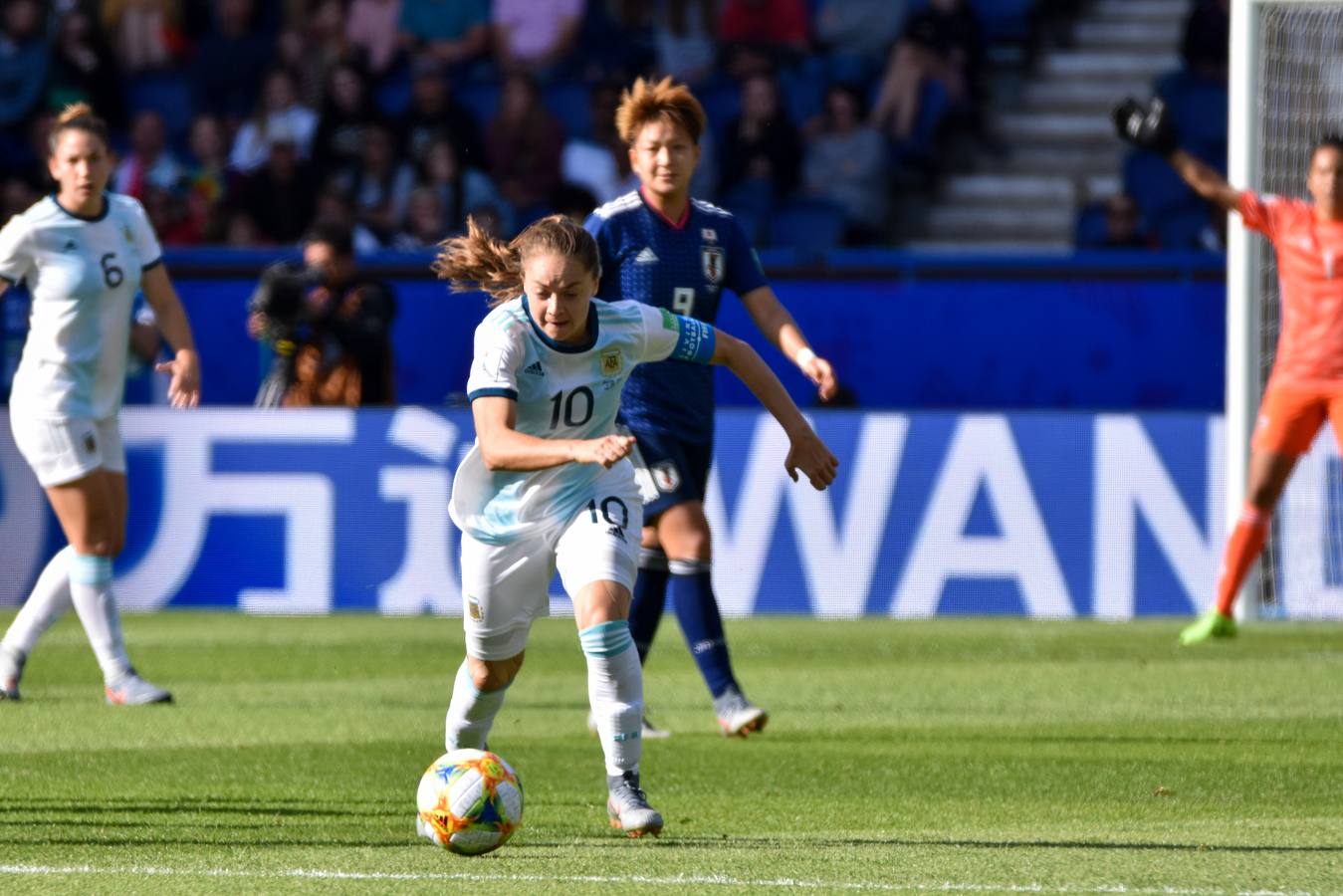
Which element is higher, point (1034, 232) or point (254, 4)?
point (254, 4)

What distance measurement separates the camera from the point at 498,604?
616 cm

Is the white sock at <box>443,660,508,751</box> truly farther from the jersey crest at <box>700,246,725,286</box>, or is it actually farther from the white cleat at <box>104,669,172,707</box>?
the white cleat at <box>104,669,172,707</box>

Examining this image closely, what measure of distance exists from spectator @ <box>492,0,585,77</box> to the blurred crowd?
0.06 feet

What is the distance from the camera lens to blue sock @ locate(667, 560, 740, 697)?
841cm

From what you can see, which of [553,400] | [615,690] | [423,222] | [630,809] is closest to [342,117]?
[423,222]

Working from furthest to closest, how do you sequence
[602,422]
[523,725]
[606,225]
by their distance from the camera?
[523,725], [606,225], [602,422]

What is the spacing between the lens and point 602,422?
20.6 ft

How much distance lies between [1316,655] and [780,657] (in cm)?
247

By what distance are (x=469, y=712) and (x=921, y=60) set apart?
1215 cm

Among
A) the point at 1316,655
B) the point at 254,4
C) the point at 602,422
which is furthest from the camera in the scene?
the point at 254,4

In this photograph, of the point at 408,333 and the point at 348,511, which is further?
the point at 408,333

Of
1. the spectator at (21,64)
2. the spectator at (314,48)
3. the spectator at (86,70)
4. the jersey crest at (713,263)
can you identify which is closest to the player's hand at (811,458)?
the jersey crest at (713,263)

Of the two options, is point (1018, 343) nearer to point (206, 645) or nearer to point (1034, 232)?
point (1034, 232)

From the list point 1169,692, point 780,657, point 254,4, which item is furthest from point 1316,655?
point 254,4
